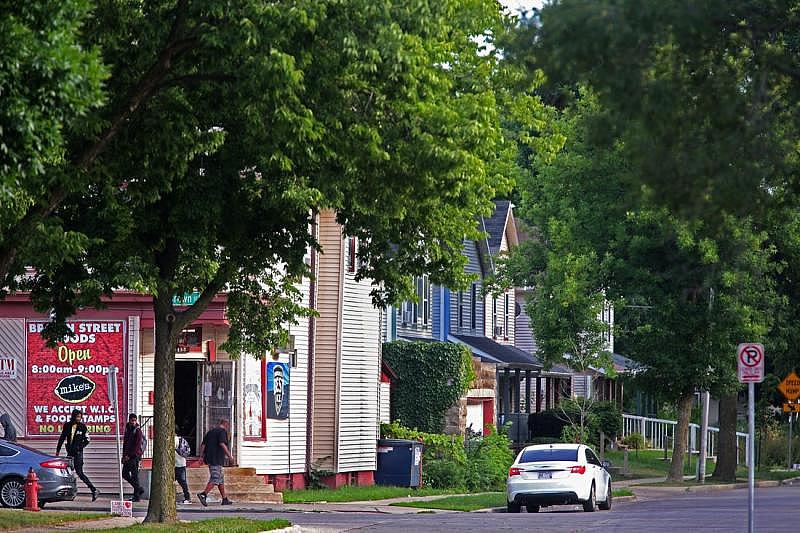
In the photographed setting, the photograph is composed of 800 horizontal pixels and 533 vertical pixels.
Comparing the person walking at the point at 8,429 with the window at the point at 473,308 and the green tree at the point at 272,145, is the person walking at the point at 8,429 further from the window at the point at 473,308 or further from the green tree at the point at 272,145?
the window at the point at 473,308

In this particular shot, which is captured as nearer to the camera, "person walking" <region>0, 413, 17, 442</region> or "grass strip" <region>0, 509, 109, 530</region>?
"grass strip" <region>0, 509, 109, 530</region>

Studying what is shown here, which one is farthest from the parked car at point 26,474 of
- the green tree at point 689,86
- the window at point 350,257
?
the green tree at point 689,86

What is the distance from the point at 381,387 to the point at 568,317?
19.2ft

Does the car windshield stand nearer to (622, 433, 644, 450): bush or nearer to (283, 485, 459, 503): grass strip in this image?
(283, 485, 459, 503): grass strip

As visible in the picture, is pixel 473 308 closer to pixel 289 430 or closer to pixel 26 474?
pixel 289 430

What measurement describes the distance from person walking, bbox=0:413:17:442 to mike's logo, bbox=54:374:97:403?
131 cm

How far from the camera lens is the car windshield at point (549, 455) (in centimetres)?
3204

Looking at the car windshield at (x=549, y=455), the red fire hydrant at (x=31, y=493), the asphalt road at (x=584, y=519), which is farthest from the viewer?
the car windshield at (x=549, y=455)

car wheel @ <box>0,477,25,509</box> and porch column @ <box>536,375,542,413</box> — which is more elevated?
porch column @ <box>536,375,542,413</box>

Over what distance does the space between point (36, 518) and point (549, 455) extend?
11.5m

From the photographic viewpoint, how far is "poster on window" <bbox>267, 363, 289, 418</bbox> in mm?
36094

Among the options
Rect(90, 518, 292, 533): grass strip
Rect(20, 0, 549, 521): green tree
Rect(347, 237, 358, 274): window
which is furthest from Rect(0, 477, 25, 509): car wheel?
Rect(347, 237, 358, 274): window

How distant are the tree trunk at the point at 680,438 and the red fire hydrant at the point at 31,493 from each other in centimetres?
2450

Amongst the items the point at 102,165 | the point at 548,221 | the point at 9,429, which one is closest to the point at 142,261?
the point at 102,165
